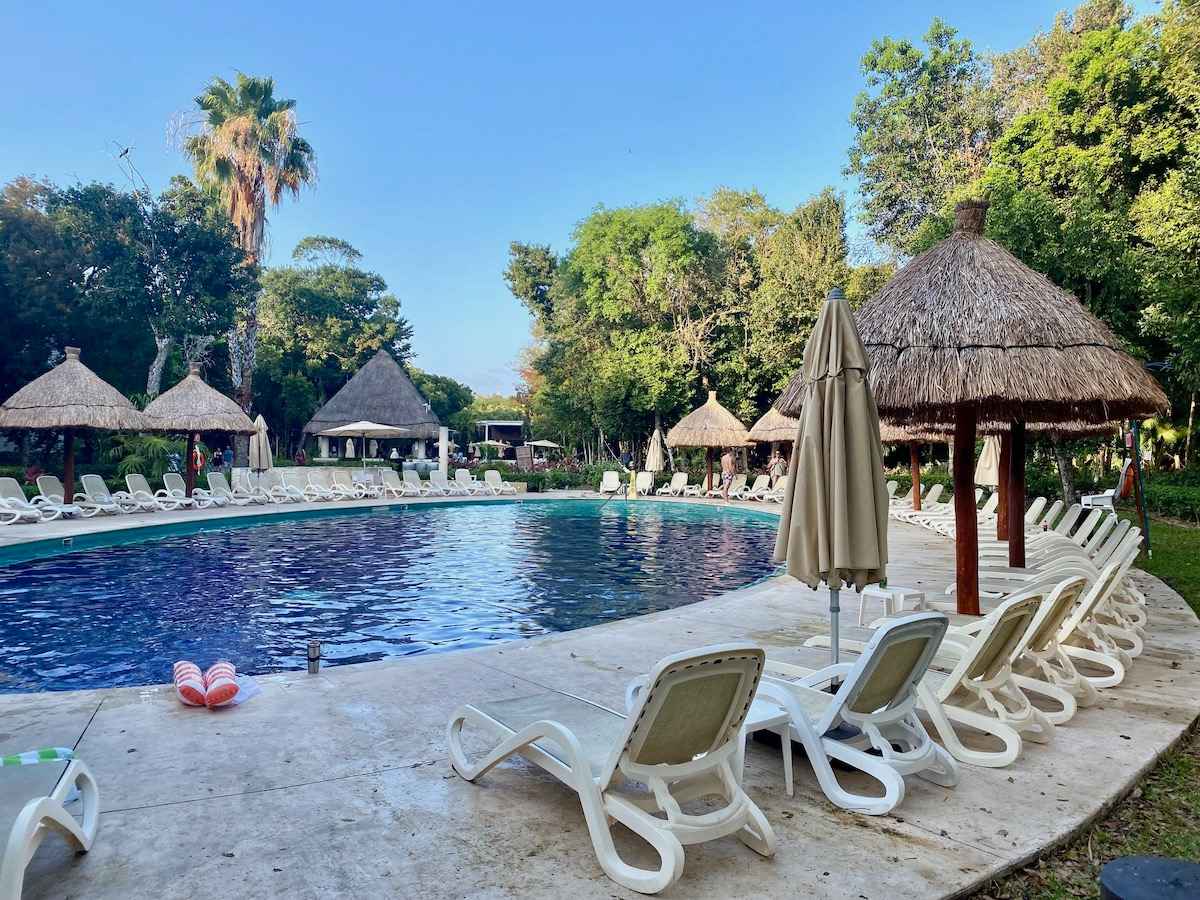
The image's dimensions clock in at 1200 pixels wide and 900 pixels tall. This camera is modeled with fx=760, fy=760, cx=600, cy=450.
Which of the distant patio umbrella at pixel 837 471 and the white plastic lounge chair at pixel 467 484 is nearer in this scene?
the distant patio umbrella at pixel 837 471

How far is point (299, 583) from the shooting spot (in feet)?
29.8

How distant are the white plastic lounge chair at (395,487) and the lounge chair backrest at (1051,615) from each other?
1925 centimetres

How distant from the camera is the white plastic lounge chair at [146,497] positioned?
15617mm

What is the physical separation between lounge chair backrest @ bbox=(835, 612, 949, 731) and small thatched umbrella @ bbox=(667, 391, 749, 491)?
1905cm

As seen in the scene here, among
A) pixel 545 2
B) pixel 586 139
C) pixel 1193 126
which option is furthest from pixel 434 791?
pixel 586 139

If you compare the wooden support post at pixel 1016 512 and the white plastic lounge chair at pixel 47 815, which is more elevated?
the wooden support post at pixel 1016 512

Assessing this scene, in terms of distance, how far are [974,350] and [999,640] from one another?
311cm

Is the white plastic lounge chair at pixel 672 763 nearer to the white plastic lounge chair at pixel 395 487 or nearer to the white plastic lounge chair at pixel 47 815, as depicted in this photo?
the white plastic lounge chair at pixel 47 815

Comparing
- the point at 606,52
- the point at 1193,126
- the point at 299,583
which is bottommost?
the point at 299,583

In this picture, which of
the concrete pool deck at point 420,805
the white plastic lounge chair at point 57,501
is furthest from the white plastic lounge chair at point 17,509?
the concrete pool deck at point 420,805

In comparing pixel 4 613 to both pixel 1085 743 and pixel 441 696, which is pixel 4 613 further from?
pixel 1085 743

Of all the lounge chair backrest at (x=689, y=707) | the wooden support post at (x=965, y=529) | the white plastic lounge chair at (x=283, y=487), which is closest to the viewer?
the lounge chair backrest at (x=689, y=707)

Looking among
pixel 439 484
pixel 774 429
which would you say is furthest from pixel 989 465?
pixel 439 484

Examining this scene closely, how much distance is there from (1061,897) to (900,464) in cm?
2393
